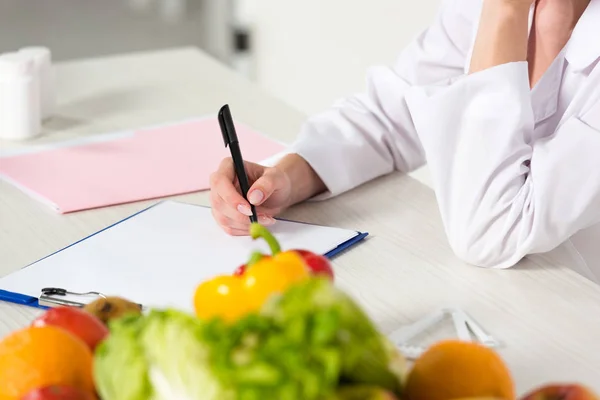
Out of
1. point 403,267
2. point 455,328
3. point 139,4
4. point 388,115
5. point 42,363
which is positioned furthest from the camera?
point 139,4

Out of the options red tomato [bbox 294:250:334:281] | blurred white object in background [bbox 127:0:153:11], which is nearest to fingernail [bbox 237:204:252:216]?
red tomato [bbox 294:250:334:281]

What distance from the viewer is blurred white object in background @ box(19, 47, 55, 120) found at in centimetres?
130

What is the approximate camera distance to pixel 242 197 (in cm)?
101

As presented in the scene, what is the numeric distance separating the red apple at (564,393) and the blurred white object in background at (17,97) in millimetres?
937

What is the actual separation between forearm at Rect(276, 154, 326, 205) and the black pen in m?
0.08

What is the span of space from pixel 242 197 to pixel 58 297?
0.83ft

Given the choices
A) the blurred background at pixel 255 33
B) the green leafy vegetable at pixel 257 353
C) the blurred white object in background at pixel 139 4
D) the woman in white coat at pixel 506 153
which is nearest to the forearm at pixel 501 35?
the woman in white coat at pixel 506 153

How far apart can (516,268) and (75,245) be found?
0.48 meters

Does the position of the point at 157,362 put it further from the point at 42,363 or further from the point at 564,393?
the point at 564,393

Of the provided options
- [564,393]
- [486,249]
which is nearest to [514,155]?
[486,249]

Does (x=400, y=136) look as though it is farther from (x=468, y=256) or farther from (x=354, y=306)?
(x=354, y=306)

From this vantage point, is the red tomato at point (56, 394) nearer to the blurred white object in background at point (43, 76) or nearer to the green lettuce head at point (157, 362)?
the green lettuce head at point (157, 362)

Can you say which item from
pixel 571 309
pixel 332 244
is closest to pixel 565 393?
pixel 571 309

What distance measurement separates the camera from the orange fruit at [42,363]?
54 cm
